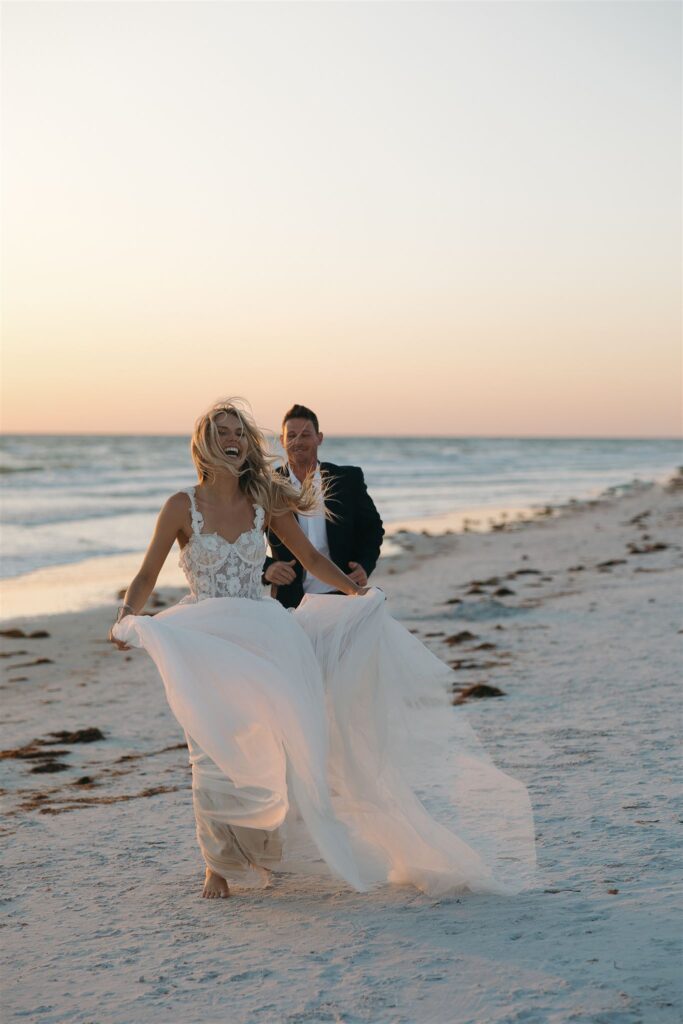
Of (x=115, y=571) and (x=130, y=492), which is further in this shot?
(x=130, y=492)

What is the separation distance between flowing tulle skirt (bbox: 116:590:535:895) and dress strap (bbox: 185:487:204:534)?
1.05 ft

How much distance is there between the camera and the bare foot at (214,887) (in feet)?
14.3

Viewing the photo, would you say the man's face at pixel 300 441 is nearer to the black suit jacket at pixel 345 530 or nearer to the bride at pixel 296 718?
the black suit jacket at pixel 345 530

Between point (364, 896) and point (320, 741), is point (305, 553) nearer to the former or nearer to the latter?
point (320, 741)

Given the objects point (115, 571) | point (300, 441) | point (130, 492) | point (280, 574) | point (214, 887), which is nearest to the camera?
point (214, 887)

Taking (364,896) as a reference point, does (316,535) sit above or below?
above

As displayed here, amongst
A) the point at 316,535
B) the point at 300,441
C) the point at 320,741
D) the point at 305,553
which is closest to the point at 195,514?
the point at 305,553

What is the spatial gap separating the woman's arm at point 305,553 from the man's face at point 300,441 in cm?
108

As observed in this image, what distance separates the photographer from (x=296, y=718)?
4180 millimetres

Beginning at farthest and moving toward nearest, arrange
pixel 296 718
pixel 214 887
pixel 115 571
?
pixel 115 571 → pixel 214 887 → pixel 296 718

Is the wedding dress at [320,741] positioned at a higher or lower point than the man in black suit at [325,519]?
lower

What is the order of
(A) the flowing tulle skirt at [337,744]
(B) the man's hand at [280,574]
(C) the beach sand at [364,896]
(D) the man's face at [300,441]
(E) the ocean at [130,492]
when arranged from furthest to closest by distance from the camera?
(E) the ocean at [130,492] → (D) the man's face at [300,441] → (B) the man's hand at [280,574] → (A) the flowing tulle skirt at [337,744] → (C) the beach sand at [364,896]

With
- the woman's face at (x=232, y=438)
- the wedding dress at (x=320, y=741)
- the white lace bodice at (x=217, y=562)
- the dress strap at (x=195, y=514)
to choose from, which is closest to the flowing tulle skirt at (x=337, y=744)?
the wedding dress at (x=320, y=741)

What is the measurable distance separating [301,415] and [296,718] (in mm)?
2241
